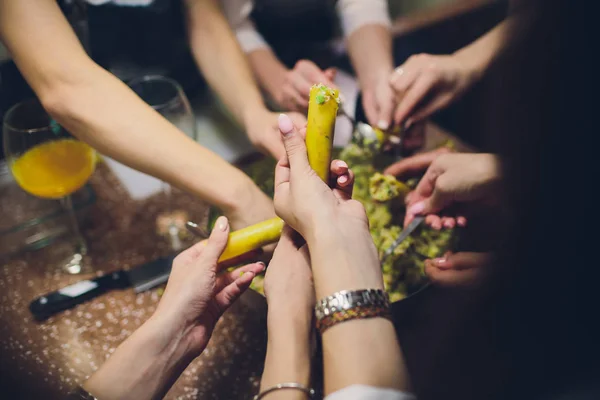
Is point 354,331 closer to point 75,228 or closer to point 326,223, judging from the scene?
point 326,223

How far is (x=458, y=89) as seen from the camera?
1.17 m

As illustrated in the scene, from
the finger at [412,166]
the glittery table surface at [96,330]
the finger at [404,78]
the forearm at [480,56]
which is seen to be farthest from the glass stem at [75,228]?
the forearm at [480,56]

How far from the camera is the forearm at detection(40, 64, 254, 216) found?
2.81 ft

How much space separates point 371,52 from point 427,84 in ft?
1.28

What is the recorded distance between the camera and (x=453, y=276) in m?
0.70

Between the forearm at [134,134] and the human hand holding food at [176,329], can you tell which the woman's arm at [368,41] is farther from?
the human hand holding food at [176,329]

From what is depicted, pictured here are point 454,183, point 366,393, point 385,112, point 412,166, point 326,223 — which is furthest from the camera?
point 385,112

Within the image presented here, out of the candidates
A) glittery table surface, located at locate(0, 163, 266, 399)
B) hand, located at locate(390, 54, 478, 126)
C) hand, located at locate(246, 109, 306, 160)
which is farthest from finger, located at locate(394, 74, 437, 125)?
glittery table surface, located at locate(0, 163, 266, 399)

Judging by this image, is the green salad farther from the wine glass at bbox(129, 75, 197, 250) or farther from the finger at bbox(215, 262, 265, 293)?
the wine glass at bbox(129, 75, 197, 250)

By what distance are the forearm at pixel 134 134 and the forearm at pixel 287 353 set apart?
0.96 feet

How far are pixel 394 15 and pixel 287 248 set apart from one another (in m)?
2.39

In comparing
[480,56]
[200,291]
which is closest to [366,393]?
[200,291]

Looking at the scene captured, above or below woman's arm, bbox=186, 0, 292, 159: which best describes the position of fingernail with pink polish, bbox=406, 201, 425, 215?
below

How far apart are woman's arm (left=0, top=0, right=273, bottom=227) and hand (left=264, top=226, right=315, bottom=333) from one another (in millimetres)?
165
